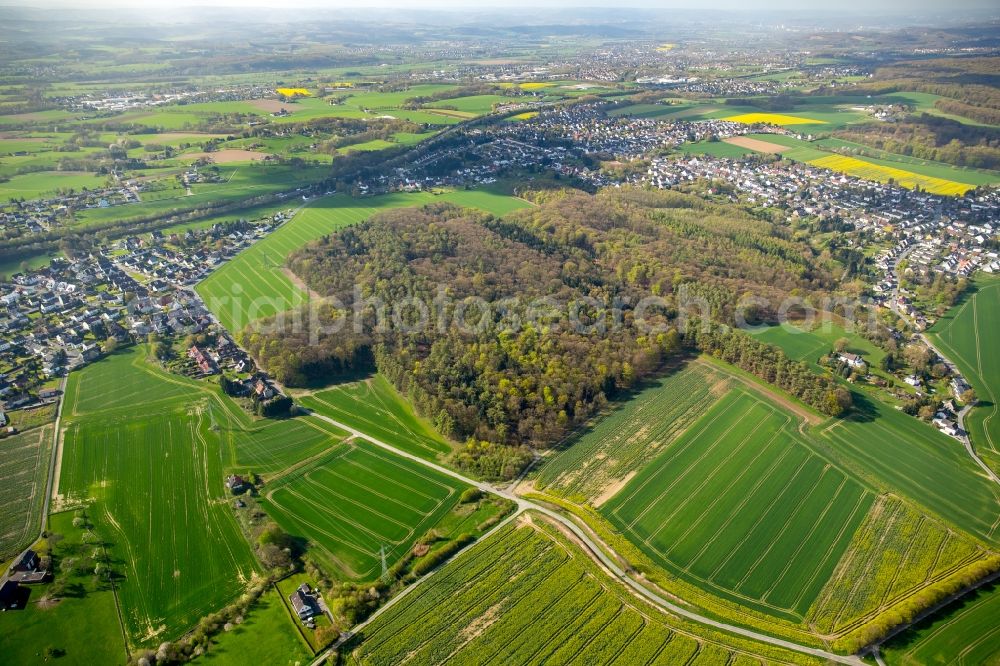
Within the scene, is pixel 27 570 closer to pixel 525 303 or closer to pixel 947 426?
pixel 525 303

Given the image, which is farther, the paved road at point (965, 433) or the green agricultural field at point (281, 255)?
the green agricultural field at point (281, 255)

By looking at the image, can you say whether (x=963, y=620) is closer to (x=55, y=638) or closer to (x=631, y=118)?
(x=55, y=638)

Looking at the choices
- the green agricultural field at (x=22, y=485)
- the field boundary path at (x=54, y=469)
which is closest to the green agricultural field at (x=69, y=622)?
the green agricultural field at (x=22, y=485)

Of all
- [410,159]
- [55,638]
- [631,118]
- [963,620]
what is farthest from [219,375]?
[631,118]

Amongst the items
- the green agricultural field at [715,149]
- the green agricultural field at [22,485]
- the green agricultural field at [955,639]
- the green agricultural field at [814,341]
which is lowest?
the green agricultural field at [955,639]

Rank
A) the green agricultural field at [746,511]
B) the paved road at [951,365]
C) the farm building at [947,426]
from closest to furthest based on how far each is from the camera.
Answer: the green agricultural field at [746,511]
the paved road at [951,365]
the farm building at [947,426]

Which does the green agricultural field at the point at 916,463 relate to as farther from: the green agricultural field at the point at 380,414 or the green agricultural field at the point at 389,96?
the green agricultural field at the point at 389,96

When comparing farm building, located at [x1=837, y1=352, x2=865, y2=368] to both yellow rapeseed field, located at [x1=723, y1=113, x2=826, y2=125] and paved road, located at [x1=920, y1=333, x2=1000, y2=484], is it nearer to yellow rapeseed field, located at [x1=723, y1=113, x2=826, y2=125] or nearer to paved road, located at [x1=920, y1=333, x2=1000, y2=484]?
paved road, located at [x1=920, y1=333, x2=1000, y2=484]

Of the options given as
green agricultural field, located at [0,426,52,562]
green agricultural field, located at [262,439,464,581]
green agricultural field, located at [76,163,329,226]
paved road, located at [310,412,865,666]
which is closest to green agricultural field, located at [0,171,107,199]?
green agricultural field, located at [76,163,329,226]

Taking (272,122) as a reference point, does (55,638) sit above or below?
below
